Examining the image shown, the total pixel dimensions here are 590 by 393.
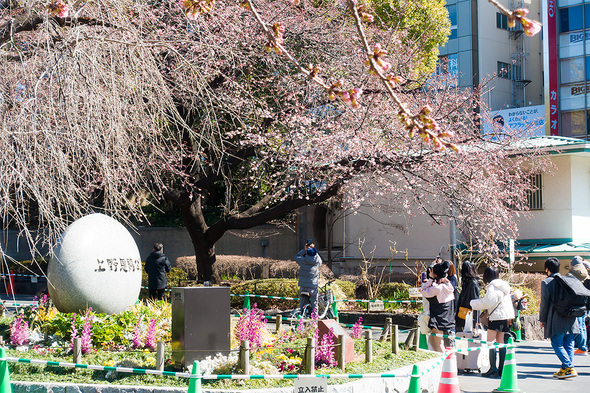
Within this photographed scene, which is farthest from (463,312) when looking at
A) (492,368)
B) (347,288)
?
(347,288)

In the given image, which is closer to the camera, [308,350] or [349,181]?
[308,350]

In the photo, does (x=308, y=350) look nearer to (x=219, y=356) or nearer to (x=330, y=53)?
(x=219, y=356)

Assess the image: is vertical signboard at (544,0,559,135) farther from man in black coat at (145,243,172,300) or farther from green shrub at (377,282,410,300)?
man in black coat at (145,243,172,300)

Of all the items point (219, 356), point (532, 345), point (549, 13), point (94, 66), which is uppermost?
point (549, 13)

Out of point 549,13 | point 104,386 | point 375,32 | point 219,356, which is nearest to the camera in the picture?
point 104,386

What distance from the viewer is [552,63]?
43000mm

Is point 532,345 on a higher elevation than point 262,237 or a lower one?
lower

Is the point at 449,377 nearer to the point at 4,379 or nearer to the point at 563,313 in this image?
the point at 563,313

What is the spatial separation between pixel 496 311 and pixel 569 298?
3.71 ft

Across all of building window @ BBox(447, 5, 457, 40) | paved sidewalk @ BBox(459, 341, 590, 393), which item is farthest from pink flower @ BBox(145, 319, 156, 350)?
building window @ BBox(447, 5, 457, 40)

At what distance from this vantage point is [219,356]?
8641 millimetres

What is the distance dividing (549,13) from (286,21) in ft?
99.5

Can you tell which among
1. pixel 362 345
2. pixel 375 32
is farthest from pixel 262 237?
pixel 362 345

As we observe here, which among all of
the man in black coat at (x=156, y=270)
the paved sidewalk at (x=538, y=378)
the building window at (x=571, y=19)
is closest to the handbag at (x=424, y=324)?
the paved sidewalk at (x=538, y=378)
